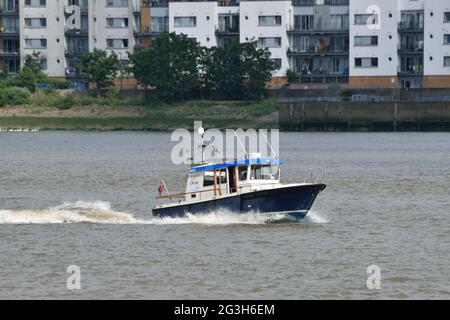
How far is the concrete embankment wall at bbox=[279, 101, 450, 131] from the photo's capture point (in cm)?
14388

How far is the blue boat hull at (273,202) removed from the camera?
5484 cm

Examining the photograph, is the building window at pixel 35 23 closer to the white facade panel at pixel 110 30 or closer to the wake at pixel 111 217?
the white facade panel at pixel 110 30

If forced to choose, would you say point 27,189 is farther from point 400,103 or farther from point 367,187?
point 400,103

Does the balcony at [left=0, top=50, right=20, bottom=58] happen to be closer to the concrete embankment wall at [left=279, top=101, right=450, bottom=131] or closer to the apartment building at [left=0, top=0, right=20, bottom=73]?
the apartment building at [left=0, top=0, right=20, bottom=73]

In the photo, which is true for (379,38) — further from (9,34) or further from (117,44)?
(9,34)

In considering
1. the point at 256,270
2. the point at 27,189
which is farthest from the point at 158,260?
the point at 27,189

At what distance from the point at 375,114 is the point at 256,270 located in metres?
101

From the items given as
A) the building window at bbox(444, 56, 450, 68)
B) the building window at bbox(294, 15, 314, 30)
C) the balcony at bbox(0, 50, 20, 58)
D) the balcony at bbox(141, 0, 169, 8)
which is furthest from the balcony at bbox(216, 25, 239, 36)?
the balcony at bbox(0, 50, 20, 58)

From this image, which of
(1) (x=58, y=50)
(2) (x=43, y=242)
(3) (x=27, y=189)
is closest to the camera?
(2) (x=43, y=242)

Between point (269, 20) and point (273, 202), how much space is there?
10862 cm

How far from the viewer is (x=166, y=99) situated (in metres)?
157

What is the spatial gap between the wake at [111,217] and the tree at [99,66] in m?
96.0

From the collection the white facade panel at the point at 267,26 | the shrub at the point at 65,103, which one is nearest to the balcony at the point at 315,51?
the white facade panel at the point at 267,26
